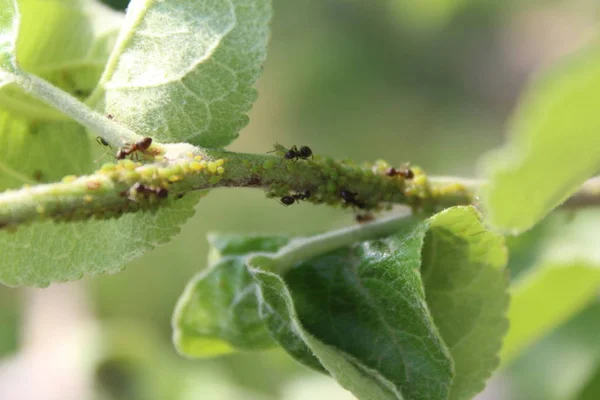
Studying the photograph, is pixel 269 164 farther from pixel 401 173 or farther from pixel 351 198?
pixel 401 173

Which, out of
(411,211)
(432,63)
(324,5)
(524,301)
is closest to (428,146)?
(432,63)

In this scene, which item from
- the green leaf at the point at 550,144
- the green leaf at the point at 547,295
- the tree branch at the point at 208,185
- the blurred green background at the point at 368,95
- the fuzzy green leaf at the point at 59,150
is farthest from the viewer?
the blurred green background at the point at 368,95

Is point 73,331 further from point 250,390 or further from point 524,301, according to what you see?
point 524,301

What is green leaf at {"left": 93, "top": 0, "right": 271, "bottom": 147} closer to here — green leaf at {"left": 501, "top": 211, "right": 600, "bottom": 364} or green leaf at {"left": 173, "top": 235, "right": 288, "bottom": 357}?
green leaf at {"left": 173, "top": 235, "right": 288, "bottom": 357}

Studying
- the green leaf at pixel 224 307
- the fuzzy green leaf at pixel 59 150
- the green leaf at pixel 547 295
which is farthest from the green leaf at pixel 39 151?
the green leaf at pixel 547 295

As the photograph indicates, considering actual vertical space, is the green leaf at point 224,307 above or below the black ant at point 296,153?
below

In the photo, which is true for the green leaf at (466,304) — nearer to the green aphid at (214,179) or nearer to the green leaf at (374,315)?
the green leaf at (374,315)
